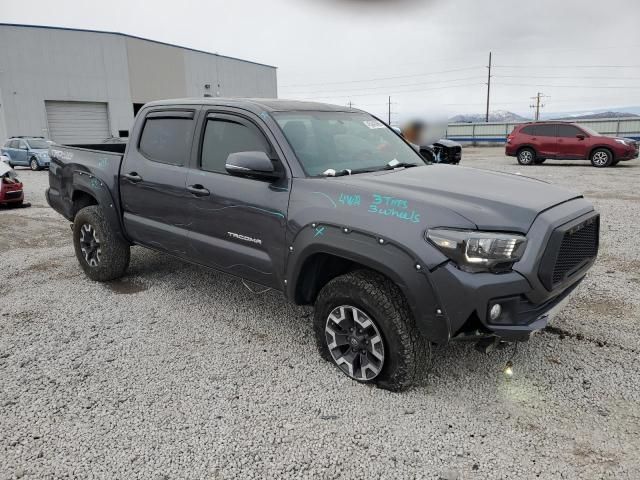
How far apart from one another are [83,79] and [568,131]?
2823cm

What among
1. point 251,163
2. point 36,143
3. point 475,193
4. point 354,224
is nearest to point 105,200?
point 251,163

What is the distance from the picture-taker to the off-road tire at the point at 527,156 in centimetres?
1847

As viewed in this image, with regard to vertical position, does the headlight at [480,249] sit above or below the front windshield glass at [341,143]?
below

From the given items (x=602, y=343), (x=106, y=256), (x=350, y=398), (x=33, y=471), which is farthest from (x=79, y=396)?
(x=602, y=343)

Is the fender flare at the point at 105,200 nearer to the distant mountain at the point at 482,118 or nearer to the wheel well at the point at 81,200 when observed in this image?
the wheel well at the point at 81,200

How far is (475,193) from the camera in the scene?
2.99 metres

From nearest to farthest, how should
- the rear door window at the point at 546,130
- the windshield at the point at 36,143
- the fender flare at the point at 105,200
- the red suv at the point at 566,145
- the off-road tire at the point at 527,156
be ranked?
1. the fender flare at the point at 105,200
2. the red suv at the point at 566,145
3. the rear door window at the point at 546,130
4. the off-road tire at the point at 527,156
5. the windshield at the point at 36,143

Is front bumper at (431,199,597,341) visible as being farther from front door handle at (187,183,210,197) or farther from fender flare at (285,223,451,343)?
front door handle at (187,183,210,197)

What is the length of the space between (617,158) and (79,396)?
1863cm

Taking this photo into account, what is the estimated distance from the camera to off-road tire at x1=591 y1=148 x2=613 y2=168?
55.9ft

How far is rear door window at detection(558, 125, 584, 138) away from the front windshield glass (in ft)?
52.0

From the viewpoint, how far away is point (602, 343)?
3734mm

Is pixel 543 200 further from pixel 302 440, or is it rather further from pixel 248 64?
pixel 248 64

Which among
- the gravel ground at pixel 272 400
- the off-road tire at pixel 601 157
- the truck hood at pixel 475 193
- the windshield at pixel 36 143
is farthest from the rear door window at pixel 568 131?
the windshield at pixel 36 143
